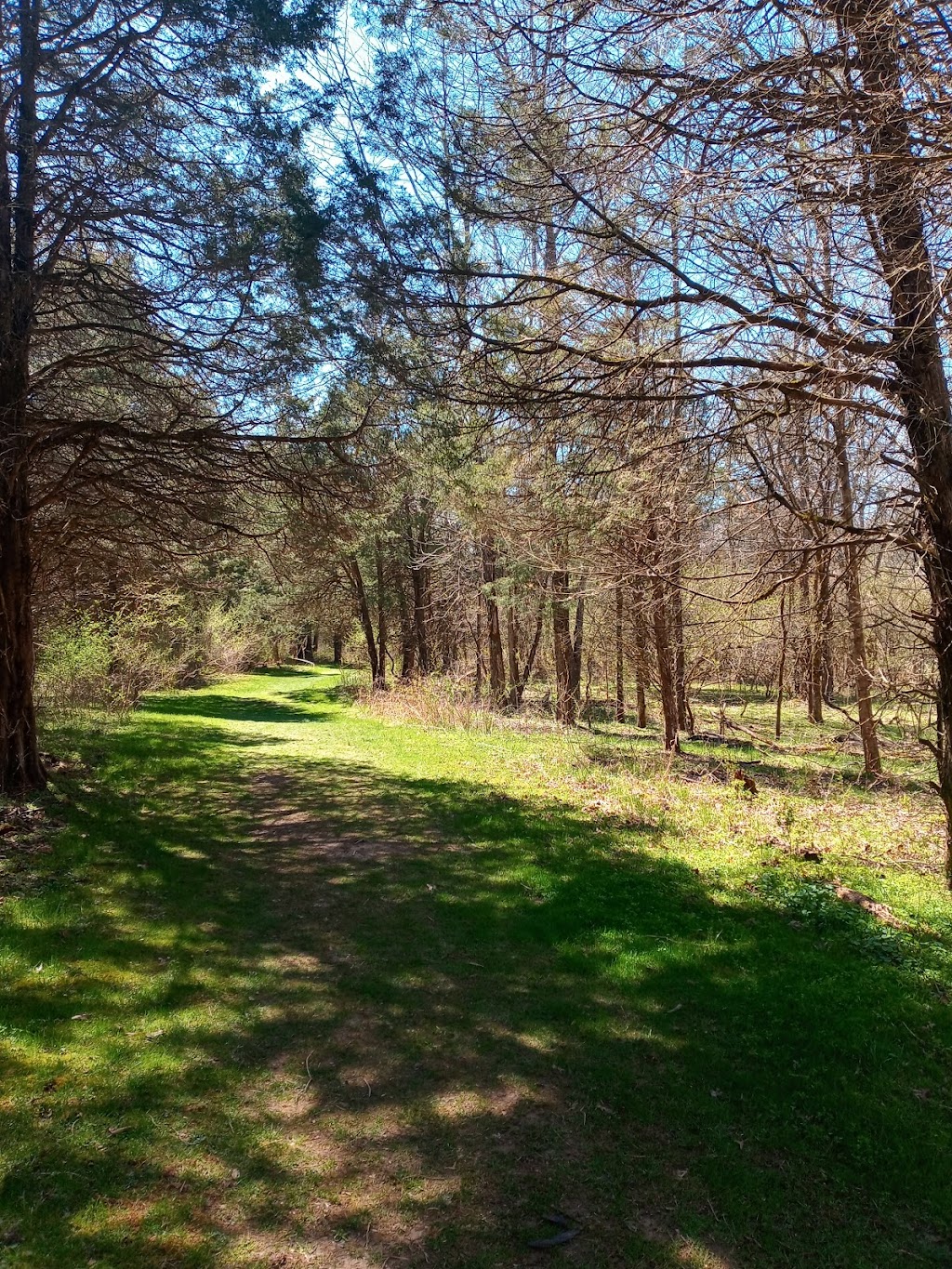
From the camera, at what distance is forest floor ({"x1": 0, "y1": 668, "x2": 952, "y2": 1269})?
2422 mm

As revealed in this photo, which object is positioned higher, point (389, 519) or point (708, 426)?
point (389, 519)

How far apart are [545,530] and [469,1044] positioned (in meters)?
6.56

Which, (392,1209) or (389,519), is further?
(389,519)

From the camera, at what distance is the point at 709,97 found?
4051 mm

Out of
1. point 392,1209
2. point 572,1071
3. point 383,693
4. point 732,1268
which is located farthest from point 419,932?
point 383,693

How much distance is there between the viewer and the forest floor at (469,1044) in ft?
7.95

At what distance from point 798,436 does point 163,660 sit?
17.7m

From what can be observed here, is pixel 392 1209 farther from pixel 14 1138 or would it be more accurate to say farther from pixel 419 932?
pixel 419 932

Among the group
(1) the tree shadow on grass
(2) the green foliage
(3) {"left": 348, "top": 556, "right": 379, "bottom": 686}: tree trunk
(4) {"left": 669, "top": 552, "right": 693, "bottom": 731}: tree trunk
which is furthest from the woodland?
(3) {"left": 348, "top": 556, "right": 379, "bottom": 686}: tree trunk

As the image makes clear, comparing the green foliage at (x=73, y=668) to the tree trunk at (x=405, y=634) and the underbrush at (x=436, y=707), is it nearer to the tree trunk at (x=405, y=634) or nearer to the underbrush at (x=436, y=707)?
the underbrush at (x=436, y=707)

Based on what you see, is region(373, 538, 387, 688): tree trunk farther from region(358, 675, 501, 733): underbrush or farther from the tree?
the tree

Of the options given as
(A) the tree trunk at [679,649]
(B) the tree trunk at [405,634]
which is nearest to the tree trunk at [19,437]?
(A) the tree trunk at [679,649]

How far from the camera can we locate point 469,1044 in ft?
11.5

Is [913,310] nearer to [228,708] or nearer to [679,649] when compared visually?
[679,649]
